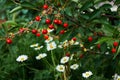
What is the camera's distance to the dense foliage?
249 cm

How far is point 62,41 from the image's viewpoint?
2693 mm

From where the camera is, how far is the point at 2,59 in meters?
4.00

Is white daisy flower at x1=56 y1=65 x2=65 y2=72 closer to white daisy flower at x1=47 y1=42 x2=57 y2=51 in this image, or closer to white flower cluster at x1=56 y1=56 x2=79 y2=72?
white flower cluster at x1=56 y1=56 x2=79 y2=72

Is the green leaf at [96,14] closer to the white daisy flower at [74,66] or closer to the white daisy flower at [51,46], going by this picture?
the white daisy flower at [74,66]

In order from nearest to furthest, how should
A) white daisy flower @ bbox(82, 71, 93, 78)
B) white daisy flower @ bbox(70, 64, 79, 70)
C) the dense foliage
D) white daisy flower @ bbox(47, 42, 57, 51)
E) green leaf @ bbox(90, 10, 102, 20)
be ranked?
the dense foliage, green leaf @ bbox(90, 10, 102, 20), white daisy flower @ bbox(82, 71, 93, 78), white daisy flower @ bbox(70, 64, 79, 70), white daisy flower @ bbox(47, 42, 57, 51)

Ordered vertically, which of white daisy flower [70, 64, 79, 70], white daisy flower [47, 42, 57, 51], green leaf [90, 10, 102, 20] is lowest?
white daisy flower [70, 64, 79, 70]

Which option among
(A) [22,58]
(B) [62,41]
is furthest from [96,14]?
(A) [22,58]

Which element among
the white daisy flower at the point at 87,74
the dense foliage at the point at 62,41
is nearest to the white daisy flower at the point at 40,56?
the dense foliage at the point at 62,41

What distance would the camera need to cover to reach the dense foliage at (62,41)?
249 cm

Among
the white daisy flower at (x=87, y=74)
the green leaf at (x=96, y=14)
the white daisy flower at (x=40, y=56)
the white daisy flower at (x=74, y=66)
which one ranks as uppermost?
the green leaf at (x=96, y=14)

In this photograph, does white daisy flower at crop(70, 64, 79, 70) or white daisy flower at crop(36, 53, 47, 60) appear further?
white daisy flower at crop(36, 53, 47, 60)

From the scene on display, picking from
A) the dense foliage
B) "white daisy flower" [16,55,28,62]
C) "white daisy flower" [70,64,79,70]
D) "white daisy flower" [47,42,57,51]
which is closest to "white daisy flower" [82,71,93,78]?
the dense foliage

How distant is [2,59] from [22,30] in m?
1.62

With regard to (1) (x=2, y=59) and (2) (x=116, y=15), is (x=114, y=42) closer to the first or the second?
(2) (x=116, y=15)
